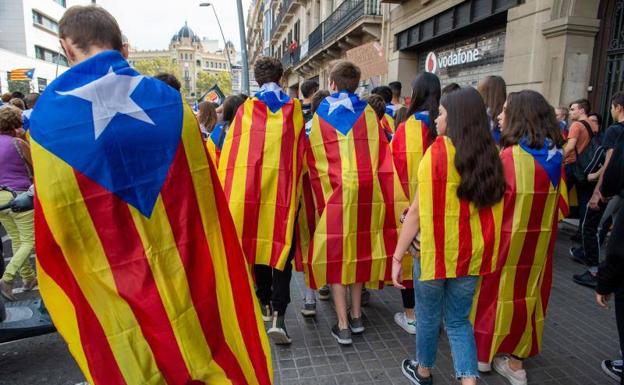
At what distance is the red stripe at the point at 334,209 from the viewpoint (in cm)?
343

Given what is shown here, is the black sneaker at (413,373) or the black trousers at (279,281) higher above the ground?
the black trousers at (279,281)

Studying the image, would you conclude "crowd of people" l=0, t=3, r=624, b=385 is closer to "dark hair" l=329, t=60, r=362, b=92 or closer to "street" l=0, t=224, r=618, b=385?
"dark hair" l=329, t=60, r=362, b=92

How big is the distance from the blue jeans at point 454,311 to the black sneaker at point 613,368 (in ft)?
4.35

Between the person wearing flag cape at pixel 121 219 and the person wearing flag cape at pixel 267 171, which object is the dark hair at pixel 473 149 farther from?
the person wearing flag cape at pixel 121 219

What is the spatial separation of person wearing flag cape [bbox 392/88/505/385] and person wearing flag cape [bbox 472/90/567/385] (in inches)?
8.9

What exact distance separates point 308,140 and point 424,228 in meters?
1.37

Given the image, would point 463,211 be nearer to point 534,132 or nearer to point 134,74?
point 534,132

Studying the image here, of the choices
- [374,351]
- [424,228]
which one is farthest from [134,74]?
[374,351]

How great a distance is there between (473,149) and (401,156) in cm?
133

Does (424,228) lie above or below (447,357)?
above

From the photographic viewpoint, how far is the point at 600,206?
5.24 metres

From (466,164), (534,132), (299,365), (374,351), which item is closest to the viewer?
(466,164)

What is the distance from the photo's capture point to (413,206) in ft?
8.73

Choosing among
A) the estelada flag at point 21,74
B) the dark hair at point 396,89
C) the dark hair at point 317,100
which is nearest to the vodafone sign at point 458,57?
the dark hair at point 396,89
